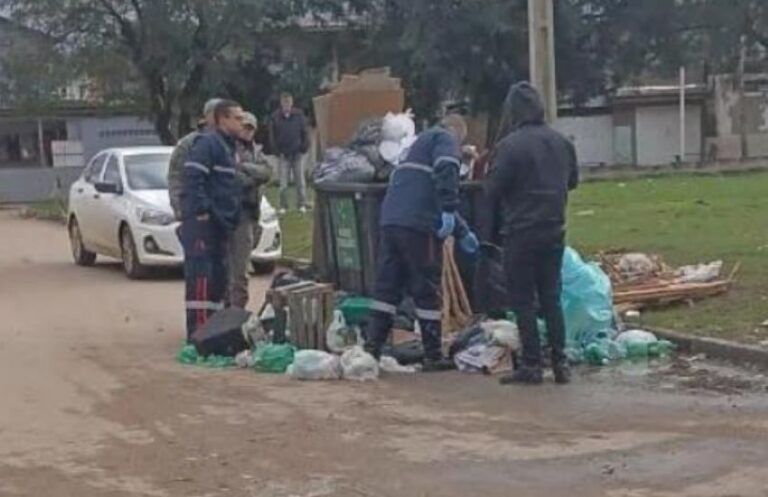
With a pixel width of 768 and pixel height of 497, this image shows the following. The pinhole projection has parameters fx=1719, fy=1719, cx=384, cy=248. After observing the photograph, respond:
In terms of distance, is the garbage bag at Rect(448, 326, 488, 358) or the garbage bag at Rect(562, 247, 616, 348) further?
the garbage bag at Rect(562, 247, 616, 348)

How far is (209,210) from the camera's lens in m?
13.4

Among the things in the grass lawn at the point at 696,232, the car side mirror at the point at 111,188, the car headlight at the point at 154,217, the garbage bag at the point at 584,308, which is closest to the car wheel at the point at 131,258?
the car headlight at the point at 154,217

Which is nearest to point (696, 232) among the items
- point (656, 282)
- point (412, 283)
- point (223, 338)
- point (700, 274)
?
point (700, 274)

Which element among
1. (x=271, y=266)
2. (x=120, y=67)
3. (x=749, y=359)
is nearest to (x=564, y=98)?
(x=120, y=67)

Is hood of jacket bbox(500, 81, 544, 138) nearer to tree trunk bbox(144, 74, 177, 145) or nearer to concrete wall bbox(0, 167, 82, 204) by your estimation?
tree trunk bbox(144, 74, 177, 145)

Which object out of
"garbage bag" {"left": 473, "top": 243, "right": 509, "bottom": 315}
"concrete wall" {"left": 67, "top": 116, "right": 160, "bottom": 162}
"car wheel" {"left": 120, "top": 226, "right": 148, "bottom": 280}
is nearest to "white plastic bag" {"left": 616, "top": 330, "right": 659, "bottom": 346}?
"garbage bag" {"left": 473, "top": 243, "right": 509, "bottom": 315}

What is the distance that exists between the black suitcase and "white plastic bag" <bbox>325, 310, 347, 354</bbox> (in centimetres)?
67

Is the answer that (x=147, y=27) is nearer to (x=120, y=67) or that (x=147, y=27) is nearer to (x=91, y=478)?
(x=120, y=67)

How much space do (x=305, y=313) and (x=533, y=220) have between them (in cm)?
219

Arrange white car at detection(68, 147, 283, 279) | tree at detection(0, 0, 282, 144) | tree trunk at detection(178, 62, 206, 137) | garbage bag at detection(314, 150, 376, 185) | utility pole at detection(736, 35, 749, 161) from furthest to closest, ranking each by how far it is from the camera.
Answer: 1. utility pole at detection(736, 35, 749, 161)
2. tree trunk at detection(178, 62, 206, 137)
3. tree at detection(0, 0, 282, 144)
4. white car at detection(68, 147, 283, 279)
5. garbage bag at detection(314, 150, 376, 185)

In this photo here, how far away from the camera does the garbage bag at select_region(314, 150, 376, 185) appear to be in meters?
13.9

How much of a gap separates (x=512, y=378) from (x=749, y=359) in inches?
68.6

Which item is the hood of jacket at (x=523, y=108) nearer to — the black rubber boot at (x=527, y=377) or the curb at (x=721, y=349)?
the black rubber boot at (x=527, y=377)

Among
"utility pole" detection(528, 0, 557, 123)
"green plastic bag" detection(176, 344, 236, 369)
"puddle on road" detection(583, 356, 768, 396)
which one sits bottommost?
"puddle on road" detection(583, 356, 768, 396)
